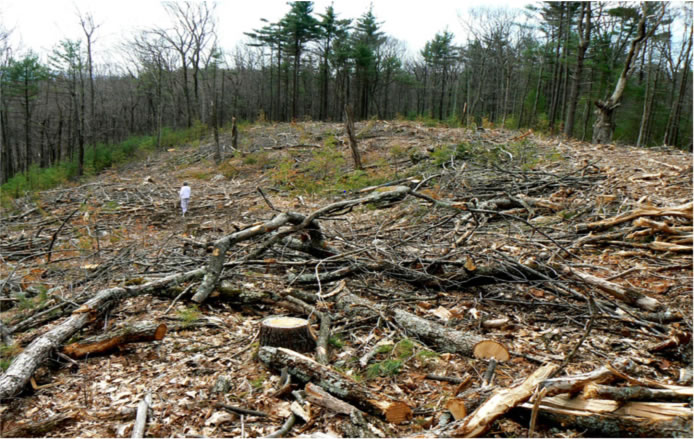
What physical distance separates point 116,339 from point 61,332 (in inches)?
16.0

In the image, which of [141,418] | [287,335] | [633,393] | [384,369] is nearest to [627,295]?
[633,393]

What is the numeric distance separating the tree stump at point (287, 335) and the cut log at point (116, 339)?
1.03 meters

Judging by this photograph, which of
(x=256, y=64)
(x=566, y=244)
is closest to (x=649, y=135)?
(x=566, y=244)

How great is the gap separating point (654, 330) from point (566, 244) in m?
2.07

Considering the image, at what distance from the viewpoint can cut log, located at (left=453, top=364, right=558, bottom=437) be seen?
211cm

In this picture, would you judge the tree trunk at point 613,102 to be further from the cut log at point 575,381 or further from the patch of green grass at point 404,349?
the cut log at point 575,381

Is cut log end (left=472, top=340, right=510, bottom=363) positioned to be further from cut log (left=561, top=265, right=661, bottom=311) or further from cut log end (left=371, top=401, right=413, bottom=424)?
cut log (left=561, top=265, right=661, bottom=311)

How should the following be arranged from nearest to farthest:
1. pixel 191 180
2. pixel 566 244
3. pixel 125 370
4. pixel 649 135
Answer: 1. pixel 125 370
2. pixel 566 244
3. pixel 191 180
4. pixel 649 135

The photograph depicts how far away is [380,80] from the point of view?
132ft

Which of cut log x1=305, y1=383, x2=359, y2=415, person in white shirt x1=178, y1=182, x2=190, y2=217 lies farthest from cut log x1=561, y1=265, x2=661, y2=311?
person in white shirt x1=178, y1=182, x2=190, y2=217

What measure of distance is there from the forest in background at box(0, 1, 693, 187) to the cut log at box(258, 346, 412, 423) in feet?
45.7

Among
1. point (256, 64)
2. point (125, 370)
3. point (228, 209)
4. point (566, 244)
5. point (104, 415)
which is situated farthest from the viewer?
point (256, 64)

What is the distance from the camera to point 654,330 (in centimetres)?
333

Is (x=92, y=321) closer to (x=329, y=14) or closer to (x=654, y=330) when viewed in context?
(x=654, y=330)
